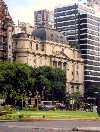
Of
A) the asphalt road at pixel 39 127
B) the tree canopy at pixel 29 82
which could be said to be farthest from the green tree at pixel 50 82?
the asphalt road at pixel 39 127

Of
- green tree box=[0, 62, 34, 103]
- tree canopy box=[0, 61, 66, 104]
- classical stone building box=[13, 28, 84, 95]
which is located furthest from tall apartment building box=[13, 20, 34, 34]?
green tree box=[0, 62, 34, 103]

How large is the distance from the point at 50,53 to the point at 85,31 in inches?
1174

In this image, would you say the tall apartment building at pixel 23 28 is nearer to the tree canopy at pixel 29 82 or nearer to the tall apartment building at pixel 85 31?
the tall apartment building at pixel 85 31

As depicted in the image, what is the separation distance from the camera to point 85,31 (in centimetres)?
17650

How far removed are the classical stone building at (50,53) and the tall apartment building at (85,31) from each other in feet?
18.1

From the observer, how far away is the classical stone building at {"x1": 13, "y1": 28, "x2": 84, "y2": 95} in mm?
142125

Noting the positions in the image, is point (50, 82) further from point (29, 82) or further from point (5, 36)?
point (5, 36)

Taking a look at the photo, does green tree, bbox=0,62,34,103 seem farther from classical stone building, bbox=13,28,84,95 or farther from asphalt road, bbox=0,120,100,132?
asphalt road, bbox=0,120,100,132

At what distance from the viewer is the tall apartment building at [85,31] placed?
573 feet

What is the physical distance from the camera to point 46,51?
15100 cm

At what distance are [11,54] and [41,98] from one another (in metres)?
17.5

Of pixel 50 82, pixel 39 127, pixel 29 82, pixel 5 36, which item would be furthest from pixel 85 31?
pixel 39 127

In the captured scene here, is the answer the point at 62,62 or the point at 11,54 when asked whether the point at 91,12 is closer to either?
the point at 62,62

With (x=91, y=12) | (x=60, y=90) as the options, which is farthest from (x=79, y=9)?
(x=60, y=90)
